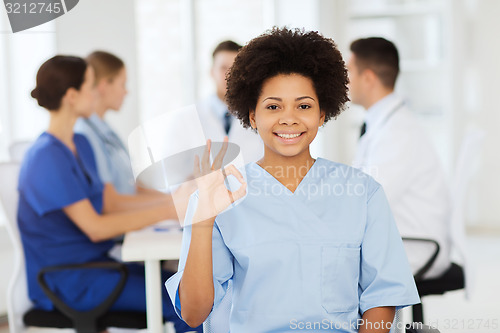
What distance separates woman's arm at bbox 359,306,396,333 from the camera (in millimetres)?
1247

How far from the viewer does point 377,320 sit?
49.6 inches

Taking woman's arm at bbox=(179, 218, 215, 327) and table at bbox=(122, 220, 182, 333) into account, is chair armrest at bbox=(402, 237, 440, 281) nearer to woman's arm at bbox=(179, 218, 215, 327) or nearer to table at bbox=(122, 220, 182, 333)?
table at bbox=(122, 220, 182, 333)

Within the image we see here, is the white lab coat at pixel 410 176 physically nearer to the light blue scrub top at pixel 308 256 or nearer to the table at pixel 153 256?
the table at pixel 153 256

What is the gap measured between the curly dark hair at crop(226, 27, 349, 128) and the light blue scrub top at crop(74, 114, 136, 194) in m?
1.57

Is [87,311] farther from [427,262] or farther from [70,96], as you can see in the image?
[427,262]

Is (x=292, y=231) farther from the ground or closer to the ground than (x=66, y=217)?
farther from the ground

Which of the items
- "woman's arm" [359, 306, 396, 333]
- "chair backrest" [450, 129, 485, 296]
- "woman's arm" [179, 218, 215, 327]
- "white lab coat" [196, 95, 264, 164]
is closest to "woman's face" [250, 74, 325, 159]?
"woman's arm" [179, 218, 215, 327]

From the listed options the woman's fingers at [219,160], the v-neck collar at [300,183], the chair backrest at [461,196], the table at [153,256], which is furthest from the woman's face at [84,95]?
the chair backrest at [461,196]

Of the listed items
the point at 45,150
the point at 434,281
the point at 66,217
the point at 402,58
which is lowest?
the point at 434,281

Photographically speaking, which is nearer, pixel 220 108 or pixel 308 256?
pixel 308 256

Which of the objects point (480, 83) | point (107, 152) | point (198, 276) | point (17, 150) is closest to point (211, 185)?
point (198, 276)

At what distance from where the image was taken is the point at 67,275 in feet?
6.64

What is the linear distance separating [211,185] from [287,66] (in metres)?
0.33

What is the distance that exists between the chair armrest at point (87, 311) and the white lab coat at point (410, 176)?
959 millimetres
